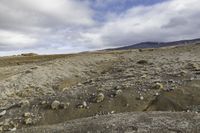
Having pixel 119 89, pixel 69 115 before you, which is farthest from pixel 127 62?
pixel 69 115

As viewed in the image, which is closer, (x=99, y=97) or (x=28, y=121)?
(x=28, y=121)

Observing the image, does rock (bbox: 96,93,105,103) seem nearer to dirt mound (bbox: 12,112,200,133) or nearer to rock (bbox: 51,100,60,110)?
rock (bbox: 51,100,60,110)

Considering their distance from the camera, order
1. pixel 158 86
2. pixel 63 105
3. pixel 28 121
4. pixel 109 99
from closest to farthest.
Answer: pixel 28 121 < pixel 63 105 < pixel 109 99 < pixel 158 86

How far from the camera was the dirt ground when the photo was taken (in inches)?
499

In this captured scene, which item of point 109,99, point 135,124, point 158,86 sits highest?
point 158,86

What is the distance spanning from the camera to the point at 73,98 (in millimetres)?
16797

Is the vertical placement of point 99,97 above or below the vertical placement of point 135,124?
above

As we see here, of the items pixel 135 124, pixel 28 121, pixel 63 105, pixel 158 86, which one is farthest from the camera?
A: pixel 158 86

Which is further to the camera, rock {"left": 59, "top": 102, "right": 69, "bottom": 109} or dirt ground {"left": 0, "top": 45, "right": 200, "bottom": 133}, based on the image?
rock {"left": 59, "top": 102, "right": 69, "bottom": 109}

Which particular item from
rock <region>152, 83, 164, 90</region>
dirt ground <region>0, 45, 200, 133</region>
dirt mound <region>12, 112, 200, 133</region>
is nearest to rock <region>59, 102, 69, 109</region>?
dirt ground <region>0, 45, 200, 133</region>

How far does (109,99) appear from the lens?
1628 cm

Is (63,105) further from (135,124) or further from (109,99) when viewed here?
(135,124)

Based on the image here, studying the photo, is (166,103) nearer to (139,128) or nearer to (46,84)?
(139,128)

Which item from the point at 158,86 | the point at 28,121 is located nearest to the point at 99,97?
the point at 158,86
